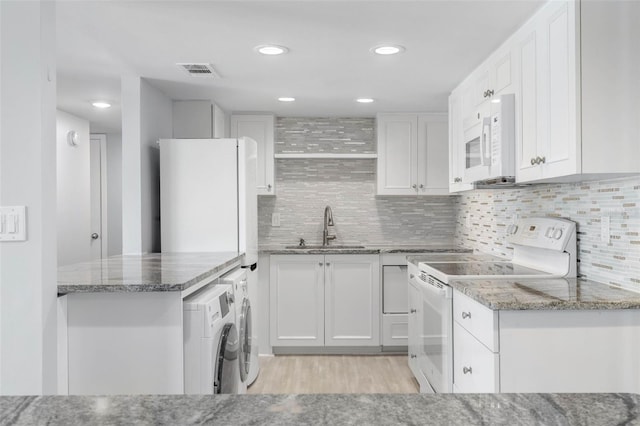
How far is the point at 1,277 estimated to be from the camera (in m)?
1.79

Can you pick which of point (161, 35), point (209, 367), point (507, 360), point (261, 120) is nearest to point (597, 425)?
point (507, 360)

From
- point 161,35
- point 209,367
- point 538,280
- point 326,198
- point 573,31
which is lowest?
point 209,367

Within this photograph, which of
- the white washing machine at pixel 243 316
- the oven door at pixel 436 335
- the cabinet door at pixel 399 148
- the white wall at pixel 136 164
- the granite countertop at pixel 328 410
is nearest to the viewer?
the granite countertop at pixel 328 410

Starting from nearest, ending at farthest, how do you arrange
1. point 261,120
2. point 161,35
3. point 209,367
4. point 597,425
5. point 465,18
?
point 597,425 < point 209,367 < point 465,18 < point 161,35 < point 261,120

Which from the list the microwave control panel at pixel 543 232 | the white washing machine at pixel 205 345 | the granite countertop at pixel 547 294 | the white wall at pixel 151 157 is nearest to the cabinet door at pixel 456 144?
the microwave control panel at pixel 543 232

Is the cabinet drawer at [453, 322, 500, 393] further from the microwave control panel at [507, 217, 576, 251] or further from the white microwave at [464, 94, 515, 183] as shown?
the white microwave at [464, 94, 515, 183]

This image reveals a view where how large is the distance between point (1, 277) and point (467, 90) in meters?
2.89

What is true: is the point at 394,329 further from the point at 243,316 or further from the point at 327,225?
the point at 243,316

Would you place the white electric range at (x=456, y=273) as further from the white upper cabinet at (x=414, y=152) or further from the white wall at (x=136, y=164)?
the white wall at (x=136, y=164)

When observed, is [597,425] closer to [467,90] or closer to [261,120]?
[467,90]

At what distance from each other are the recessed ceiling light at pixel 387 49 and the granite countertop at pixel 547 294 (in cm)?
133

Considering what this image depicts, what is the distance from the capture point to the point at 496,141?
2684 millimetres

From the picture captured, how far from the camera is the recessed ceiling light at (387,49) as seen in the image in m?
2.86

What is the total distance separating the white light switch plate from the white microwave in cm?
215
